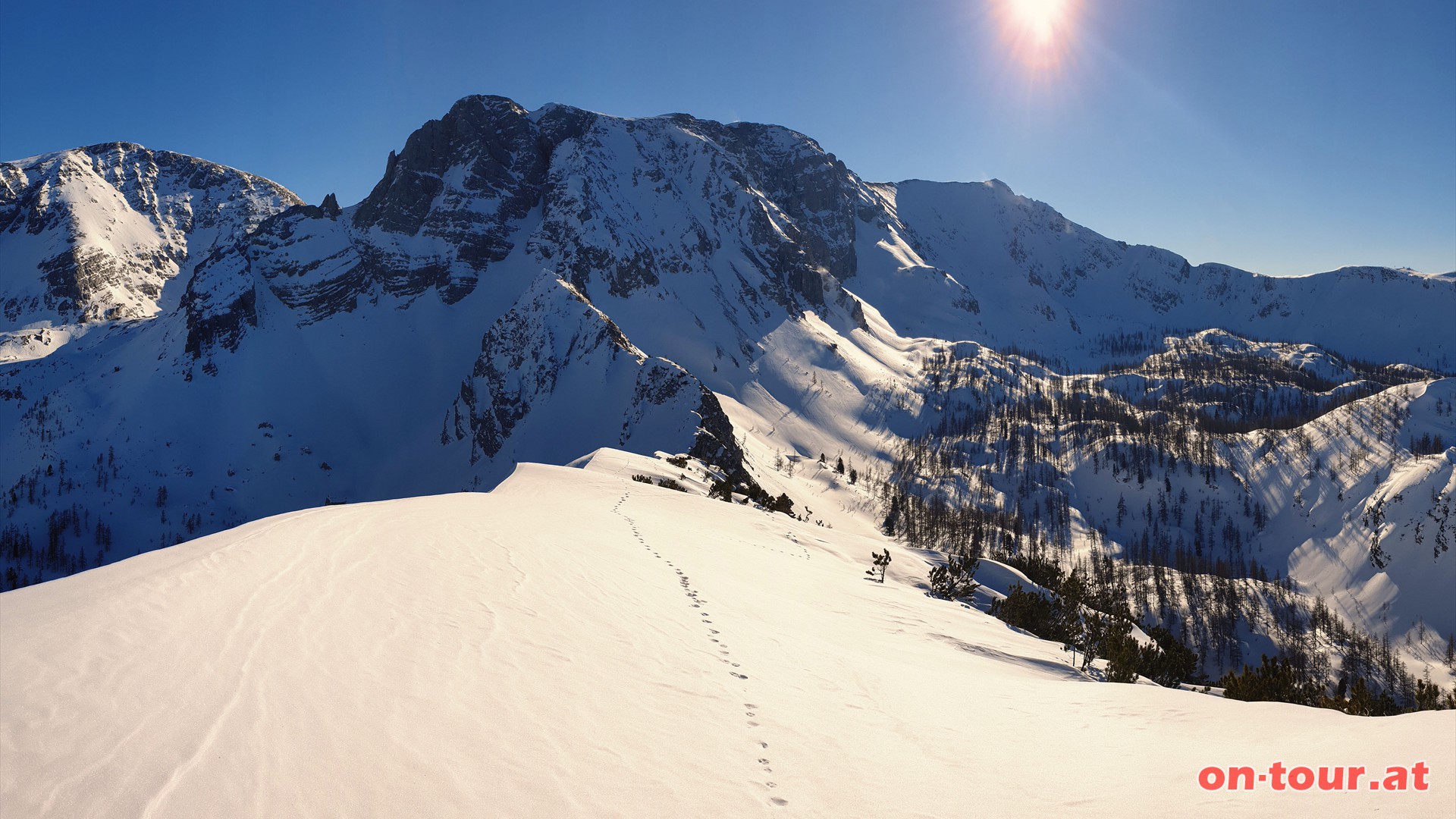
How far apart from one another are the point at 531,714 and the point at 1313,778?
601cm

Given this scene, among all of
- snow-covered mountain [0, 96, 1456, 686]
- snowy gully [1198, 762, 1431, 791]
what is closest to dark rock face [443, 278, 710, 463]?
snow-covered mountain [0, 96, 1456, 686]

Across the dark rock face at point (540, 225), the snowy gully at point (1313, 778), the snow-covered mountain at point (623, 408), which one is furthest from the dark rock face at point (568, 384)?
the snowy gully at point (1313, 778)

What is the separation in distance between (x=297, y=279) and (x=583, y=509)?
16202 cm

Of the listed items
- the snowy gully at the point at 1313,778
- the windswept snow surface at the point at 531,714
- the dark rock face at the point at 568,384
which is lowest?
the windswept snow surface at the point at 531,714

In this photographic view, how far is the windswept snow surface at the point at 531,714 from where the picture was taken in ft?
12.7

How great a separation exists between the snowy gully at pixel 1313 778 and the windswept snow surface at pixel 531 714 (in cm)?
12

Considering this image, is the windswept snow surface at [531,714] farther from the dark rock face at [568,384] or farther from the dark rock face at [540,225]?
the dark rock face at [540,225]

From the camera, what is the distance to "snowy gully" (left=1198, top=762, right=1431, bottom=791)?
4414mm

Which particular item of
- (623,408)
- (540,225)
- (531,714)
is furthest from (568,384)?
(531,714)

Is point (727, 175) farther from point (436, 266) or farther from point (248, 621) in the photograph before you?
point (248, 621)

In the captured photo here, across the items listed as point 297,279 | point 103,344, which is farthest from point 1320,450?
point 103,344

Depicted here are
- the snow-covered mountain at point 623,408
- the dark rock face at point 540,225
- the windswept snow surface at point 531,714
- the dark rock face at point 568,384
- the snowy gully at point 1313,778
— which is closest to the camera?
the windswept snow surface at point 531,714

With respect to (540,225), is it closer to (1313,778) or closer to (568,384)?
(568,384)

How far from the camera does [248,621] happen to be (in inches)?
241
